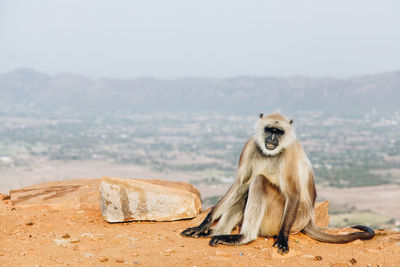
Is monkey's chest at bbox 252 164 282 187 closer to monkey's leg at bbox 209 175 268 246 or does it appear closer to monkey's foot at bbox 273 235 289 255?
monkey's leg at bbox 209 175 268 246

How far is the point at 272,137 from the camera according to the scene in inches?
273

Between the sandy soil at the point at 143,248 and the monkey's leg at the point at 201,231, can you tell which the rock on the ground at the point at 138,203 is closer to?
the sandy soil at the point at 143,248

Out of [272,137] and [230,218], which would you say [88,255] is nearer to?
[230,218]

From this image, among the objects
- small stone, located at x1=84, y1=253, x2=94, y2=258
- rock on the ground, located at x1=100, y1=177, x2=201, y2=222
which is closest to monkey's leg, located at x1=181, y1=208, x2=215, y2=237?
rock on the ground, located at x1=100, y1=177, x2=201, y2=222

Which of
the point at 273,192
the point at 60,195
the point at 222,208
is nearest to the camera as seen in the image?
the point at 273,192

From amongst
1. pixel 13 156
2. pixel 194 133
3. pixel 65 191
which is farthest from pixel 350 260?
pixel 194 133

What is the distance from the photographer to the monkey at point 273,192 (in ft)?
22.6

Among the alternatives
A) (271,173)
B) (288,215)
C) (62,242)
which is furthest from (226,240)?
(62,242)

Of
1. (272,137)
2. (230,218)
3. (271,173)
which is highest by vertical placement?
(272,137)

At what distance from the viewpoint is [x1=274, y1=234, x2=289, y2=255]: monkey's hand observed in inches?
257

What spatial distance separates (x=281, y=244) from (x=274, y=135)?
5.50 ft

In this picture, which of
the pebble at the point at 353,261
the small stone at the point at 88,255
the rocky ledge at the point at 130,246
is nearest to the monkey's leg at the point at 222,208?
the rocky ledge at the point at 130,246

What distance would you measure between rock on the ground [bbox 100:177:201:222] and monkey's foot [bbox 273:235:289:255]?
2.32m

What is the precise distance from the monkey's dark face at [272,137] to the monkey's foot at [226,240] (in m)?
1.50
